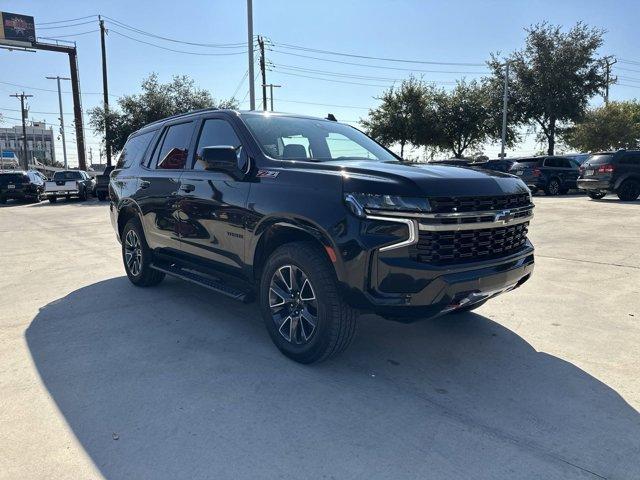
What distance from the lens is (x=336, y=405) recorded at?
10.1 ft

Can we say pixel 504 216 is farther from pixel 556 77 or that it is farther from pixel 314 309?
pixel 556 77

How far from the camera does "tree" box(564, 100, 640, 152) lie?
37.8 m

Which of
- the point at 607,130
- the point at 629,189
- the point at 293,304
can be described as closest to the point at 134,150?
the point at 293,304

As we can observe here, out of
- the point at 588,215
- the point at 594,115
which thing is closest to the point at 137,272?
the point at 588,215

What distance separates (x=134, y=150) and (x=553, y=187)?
1923 centimetres

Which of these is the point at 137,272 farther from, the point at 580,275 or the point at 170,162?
the point at 580,275

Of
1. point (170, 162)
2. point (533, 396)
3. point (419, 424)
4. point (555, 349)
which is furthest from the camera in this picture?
point (170, 162)

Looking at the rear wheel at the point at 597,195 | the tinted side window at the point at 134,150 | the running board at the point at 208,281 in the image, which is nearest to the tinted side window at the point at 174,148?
the tinted side window at the point at 134,150

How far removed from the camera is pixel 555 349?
3.93m

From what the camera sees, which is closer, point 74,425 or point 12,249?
point 74,425

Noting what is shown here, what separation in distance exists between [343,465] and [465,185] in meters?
1.91

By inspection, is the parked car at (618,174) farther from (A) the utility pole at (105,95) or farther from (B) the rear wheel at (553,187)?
(A) the utility pole at (105,95)

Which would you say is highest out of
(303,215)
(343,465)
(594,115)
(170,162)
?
(594,115)

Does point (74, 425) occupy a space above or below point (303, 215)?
below
